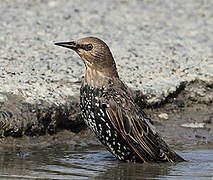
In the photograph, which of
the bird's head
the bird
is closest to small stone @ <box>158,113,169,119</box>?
the bird

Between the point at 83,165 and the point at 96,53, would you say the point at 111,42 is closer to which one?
the point at 96,53

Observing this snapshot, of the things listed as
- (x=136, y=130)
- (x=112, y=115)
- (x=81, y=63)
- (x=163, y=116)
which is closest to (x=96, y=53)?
(x=112, y=115)

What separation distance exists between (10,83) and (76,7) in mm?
4915

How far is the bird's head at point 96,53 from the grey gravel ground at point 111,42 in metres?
0.97

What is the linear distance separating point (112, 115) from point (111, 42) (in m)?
3.83

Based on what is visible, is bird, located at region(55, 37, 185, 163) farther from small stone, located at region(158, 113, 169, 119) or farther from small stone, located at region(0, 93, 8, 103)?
small stone, located at region(158, 113, 169, 119)

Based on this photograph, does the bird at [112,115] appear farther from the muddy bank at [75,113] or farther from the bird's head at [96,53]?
the muddy bank at [75,113]

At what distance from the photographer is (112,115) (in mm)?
6809

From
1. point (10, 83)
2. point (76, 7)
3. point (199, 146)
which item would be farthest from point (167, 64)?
point (76, 7)

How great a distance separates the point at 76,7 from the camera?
12.7 m

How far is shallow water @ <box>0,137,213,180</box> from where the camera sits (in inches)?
252

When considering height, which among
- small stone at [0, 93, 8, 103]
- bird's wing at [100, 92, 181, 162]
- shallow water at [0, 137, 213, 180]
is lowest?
shallow water at [0, 137, 213, 180]

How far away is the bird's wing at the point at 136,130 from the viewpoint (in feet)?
22.4

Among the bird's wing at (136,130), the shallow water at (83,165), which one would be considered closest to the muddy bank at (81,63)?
the shallow water at (83,165)
